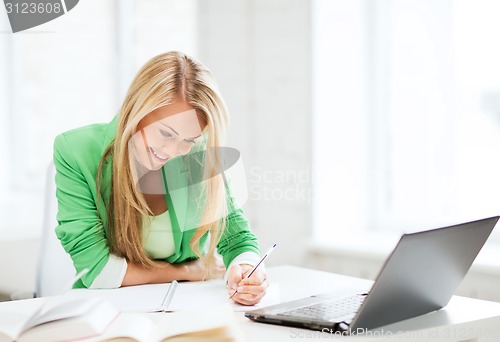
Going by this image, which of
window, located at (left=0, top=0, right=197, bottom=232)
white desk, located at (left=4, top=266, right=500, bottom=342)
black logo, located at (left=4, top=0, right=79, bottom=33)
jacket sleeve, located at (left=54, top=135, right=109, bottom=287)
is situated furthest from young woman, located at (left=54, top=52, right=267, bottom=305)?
window, located at (left=0, top=0, right=197, bottom=232)

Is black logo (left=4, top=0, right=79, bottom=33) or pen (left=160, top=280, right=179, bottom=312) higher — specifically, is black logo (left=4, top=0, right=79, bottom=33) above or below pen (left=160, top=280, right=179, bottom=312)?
above

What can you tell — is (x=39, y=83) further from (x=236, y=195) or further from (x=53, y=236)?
(x=236, y=195)

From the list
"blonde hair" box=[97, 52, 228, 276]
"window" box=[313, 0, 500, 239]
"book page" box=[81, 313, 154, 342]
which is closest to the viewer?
"book page" box=[81, 313, 154, 342]

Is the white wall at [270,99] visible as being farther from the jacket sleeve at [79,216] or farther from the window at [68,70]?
the jacket sleeve at [79,216]

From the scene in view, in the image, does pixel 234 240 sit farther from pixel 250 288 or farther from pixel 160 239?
pixel 250 288

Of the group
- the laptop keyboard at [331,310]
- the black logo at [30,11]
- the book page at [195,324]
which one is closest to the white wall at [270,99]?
the black logo at [30,11]

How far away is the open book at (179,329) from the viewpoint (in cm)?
98

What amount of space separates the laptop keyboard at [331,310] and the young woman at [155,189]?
25 cm

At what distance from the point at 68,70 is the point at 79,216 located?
1.31 metres

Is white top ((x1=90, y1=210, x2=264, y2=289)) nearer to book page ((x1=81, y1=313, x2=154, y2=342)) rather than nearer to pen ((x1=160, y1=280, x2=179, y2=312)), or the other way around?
pen ((x1=160, y1=280, x2=179, y2=312))

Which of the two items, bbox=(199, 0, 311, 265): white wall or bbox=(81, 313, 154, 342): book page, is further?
bbox=(199, 0, 311, 265): white wall

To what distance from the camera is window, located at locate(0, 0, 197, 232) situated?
259 centimetres

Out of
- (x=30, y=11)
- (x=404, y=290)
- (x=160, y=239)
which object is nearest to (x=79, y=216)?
(x=160, y=239)

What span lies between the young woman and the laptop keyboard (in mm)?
248
